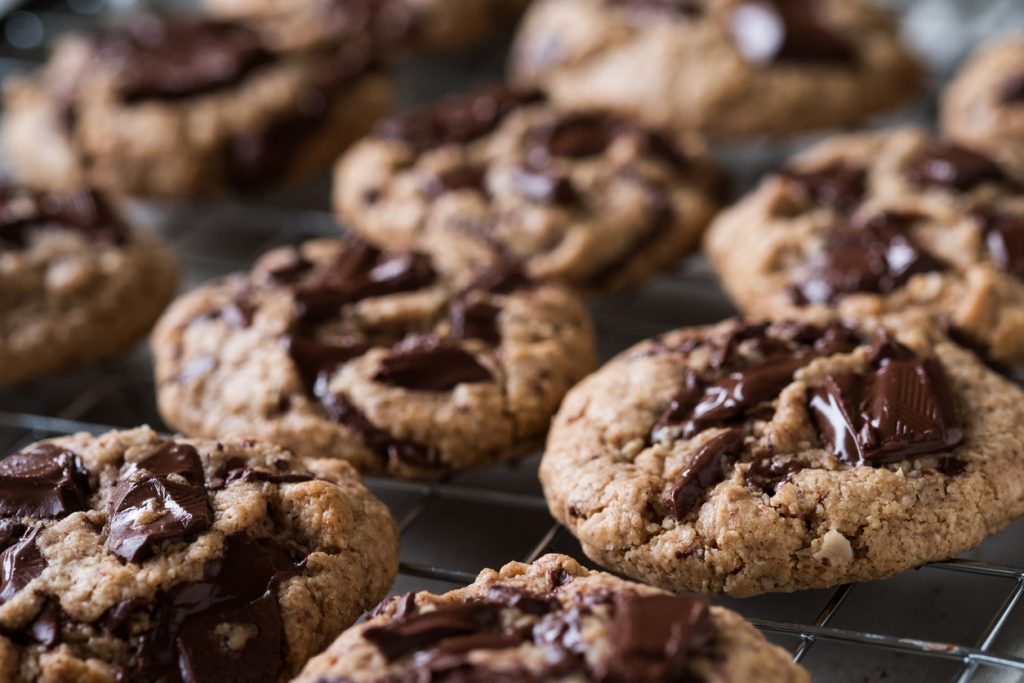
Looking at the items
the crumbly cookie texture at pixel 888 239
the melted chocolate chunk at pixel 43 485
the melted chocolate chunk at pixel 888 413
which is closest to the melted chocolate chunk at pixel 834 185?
the crumbly cookie texture at pixel 888 239

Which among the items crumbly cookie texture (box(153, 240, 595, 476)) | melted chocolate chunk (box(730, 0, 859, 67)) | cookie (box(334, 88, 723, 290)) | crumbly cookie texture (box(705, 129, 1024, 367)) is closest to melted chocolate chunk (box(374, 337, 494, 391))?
crumbly cookie texture (box(153, 240, 595, 476))

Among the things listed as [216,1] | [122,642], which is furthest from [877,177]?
[216,1]

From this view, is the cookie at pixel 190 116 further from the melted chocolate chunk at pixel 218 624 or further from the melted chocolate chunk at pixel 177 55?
the melted chocolate chunk at pixel 218 624

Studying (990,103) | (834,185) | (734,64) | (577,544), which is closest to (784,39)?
(734,64)

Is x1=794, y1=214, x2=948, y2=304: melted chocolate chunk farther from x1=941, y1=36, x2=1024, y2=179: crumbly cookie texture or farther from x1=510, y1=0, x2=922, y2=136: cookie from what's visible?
x1=510, y1=0, x2=922, y2=136: cookie

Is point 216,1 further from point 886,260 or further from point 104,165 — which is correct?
point 886,260

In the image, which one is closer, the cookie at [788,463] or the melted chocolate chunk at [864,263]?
the cookie at [788,463]
